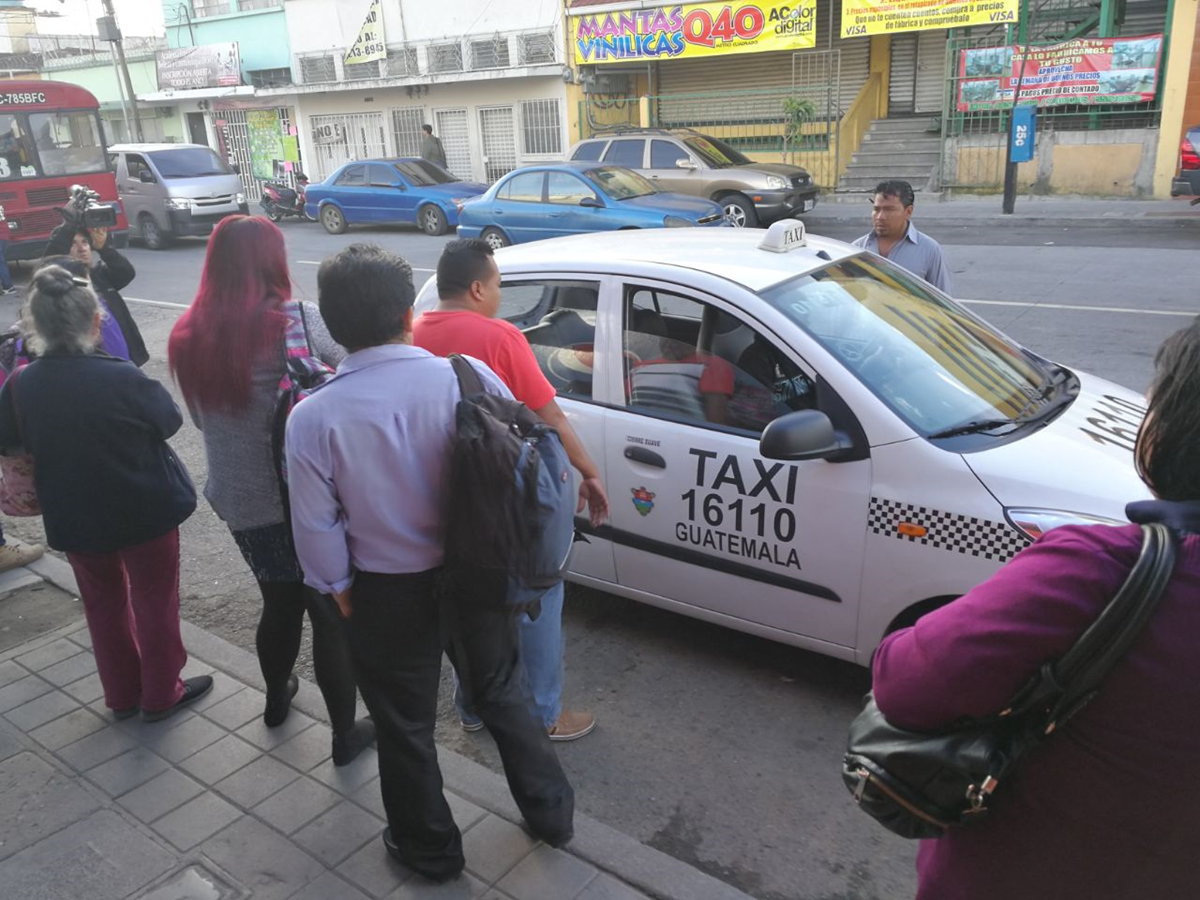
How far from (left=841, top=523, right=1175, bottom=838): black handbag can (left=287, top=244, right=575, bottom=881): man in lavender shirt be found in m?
1.16

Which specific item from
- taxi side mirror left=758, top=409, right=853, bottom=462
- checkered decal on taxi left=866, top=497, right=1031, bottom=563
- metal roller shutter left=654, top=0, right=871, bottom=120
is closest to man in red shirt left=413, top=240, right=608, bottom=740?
taxi side mirror left=758, top=409, right=853, bottom=462

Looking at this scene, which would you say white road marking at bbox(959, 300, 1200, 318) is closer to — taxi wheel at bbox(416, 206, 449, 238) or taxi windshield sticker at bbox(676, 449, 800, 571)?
taxi windshield sticker at bbox(676, 449, 800, 571)

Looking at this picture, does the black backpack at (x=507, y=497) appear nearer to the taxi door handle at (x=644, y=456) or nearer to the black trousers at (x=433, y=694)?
the black trousers at (x=433, y=694)

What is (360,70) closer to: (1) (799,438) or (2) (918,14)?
(2) (918,14)

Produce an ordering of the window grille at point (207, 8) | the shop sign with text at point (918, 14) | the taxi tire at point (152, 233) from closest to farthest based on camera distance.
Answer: the shop sign with text at point (918, 14) < the taxi tire at point (152, 233) < the window grille at point (207, 8)

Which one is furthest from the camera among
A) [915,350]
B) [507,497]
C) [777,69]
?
[777,69]

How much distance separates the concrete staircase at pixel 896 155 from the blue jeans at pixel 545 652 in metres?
Answer: 17.2

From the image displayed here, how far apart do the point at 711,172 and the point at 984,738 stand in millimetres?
15308

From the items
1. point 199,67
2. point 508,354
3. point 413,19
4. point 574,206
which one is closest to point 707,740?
point 508,354

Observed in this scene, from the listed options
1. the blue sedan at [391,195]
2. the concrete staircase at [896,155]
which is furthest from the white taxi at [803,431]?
the concrete staircase at [896,155]

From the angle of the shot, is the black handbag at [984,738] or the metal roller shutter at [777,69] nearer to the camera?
the black handbag at [984,738]

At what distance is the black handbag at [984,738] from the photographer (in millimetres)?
1229

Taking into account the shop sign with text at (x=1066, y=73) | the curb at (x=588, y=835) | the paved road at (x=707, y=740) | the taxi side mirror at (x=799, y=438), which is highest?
the shop sign with text at (x=1066, y=73)

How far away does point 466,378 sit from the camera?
2.47 meters
